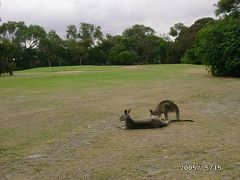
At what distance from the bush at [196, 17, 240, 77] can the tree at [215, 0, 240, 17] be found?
10.4m

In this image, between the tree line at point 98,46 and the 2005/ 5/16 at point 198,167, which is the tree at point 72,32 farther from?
the 2005/ 5/16 at point 198,167

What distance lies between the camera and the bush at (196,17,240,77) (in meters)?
26.1

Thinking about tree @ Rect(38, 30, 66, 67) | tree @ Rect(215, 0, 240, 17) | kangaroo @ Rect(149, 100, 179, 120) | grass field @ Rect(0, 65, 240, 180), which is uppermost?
tree @ Rect(215, 0, 240, 17)

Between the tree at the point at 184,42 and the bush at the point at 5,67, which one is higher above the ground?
the tree at the point at 184,42

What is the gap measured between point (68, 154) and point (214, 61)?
2110cm

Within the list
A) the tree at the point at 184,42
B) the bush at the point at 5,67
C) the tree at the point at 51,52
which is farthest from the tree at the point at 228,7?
the tree at the point at 51,52

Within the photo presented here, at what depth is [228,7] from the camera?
130 feet

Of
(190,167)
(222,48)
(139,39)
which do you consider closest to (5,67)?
(222,48)

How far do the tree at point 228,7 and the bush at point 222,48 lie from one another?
1041 centimetres

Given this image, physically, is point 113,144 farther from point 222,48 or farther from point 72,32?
point 72,32

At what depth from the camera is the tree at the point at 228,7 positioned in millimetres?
38928

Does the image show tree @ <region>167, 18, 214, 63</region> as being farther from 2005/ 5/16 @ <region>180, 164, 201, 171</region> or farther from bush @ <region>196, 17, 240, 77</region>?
2005/ 5/16 @ <region>180, 164, 201, 171</region>

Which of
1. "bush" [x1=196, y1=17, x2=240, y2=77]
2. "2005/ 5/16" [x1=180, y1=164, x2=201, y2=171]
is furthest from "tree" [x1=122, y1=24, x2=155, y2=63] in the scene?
"2005/ 5/16" [x1=180, y1=164, x2=201, y2=171]
